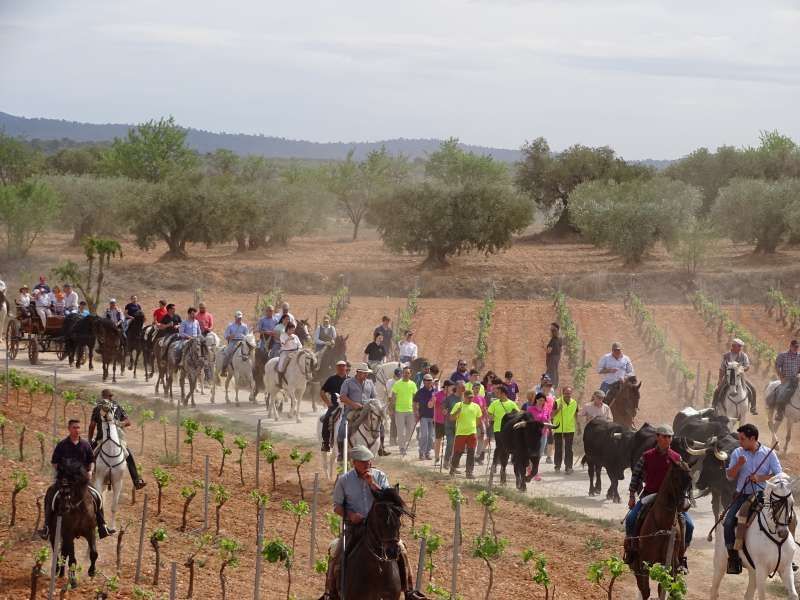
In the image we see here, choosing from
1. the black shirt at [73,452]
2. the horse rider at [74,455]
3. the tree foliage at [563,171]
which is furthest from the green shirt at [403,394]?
the tree foliage at [563,171]

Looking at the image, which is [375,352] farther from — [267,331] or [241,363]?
[241,363]

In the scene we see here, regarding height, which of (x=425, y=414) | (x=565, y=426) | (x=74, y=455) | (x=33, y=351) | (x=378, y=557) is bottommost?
(x=33, y=351)

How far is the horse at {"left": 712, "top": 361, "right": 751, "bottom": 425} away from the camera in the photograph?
22234 millimetres

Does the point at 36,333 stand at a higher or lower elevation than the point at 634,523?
lower

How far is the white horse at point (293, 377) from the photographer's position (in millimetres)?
24844

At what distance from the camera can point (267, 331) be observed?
27.0 m

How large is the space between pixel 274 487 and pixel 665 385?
14.4 metres

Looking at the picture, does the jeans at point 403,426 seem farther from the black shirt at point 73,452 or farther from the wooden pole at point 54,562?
the wooden pole at point 54,562

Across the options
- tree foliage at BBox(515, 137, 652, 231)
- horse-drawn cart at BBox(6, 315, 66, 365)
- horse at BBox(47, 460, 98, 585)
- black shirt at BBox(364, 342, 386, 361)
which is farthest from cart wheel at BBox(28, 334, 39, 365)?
tree foliage at BBox(515, 137, 652, 231)

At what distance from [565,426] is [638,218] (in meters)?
35.1

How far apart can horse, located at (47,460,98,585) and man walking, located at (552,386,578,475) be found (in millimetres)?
9111

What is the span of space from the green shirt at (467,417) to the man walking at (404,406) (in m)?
1.67

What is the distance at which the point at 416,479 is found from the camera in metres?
20.2

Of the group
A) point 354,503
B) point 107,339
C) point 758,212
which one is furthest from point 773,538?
point 758,212
